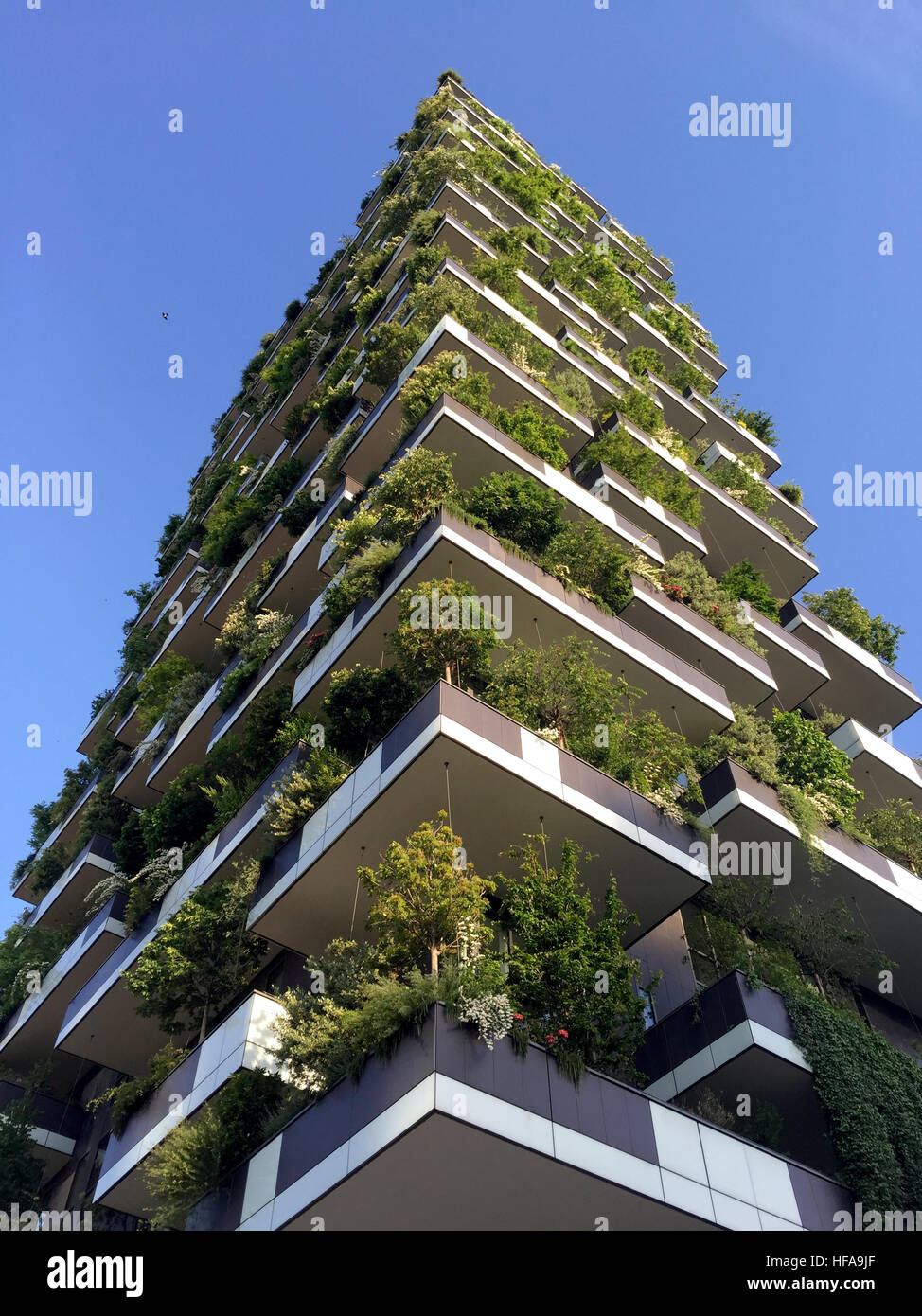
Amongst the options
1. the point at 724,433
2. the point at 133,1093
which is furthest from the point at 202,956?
the point at 724,433

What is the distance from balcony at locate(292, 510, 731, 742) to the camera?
16.2m

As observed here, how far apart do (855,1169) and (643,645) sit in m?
8.97

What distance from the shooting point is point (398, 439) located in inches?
862

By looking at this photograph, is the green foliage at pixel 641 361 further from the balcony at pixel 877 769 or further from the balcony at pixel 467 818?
the balcony at pixel 467 818

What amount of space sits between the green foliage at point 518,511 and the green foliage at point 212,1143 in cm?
1009

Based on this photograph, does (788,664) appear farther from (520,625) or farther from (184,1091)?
(184,1091)

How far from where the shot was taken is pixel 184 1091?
1277cm

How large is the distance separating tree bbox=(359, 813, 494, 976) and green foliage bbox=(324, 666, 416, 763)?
434cm

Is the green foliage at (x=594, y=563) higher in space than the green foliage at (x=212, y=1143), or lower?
higher

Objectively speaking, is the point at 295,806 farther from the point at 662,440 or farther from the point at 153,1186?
the point at 662,440

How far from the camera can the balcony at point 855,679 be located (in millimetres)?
25344

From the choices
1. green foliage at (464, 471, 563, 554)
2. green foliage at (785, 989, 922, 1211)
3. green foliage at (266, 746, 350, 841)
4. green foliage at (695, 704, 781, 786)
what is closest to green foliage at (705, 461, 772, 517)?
green foliage at (695, 704, 781, 786)

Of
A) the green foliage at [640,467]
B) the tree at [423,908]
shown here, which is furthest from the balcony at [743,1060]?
the green foliage at [640,467]
